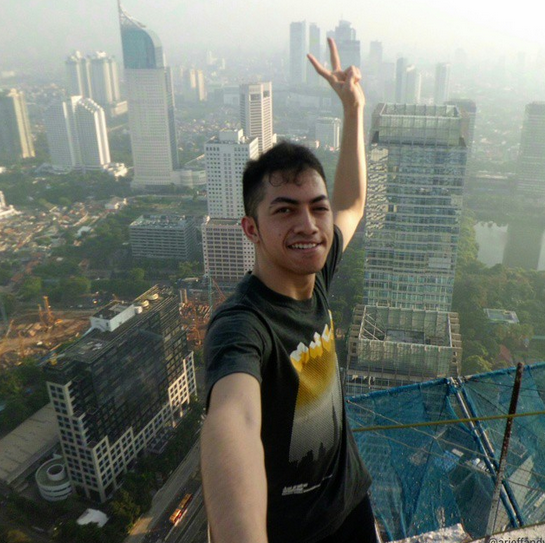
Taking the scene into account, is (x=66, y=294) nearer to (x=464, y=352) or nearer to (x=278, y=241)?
(x=464, y=352)

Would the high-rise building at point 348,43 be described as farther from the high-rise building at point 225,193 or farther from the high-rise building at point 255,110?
the high-rise building at point 225,193

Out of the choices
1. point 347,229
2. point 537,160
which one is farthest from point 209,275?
point 537,160

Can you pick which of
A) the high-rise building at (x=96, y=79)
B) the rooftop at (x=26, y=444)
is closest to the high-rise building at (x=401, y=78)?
the high-rise building at (x=96, y=79)

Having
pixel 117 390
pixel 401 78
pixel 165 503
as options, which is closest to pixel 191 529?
pixel 165 503

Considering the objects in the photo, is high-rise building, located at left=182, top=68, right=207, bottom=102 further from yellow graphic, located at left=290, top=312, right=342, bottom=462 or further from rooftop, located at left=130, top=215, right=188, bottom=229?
yellow graphic, located at left=290, top=312, right=342, bottom=462

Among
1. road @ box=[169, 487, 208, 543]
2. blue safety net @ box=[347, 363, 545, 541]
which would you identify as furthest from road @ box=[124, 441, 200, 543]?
blue safety net @ box=[347, 363, 545, 541]

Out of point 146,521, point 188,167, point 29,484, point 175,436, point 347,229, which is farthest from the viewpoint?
point 188,167

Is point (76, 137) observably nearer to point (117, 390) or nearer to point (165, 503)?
point (117, 390)
